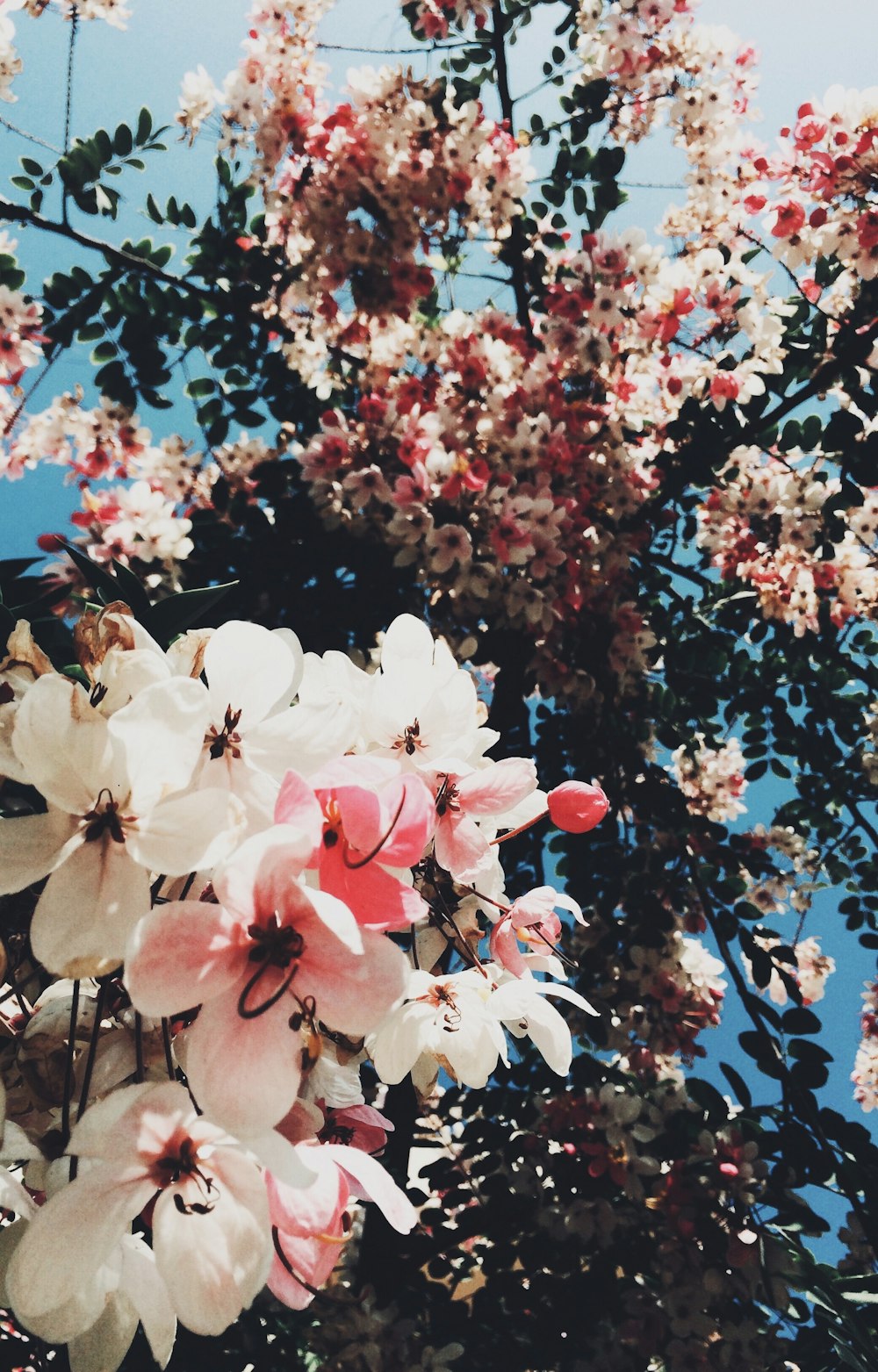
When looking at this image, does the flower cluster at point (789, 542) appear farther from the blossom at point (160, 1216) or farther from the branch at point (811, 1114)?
the blossom at point (160, 1216)

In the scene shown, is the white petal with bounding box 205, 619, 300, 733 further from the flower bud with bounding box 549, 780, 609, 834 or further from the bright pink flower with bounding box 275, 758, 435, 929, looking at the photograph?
the flower bud with bounding box 549, 780, 609, 834

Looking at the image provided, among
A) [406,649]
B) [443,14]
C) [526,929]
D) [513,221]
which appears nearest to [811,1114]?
[526,929]

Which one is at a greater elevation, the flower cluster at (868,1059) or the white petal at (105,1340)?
the flower cluster at (868,1059)

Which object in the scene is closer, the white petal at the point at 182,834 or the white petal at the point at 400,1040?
the white petal at the point at 182,834

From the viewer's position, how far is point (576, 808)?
425 mm

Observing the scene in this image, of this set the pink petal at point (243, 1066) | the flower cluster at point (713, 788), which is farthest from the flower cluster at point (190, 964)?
the flower cluster at point (713, 788)

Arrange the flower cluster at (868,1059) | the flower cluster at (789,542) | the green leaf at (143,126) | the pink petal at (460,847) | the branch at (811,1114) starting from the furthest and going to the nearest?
1. the flower cluster at (868,1059)
2. the flower cluster at (789,542)
3. the green leaf at (143,126)
4. the branch at (811,1114)
5. the pink petal at (460,847)

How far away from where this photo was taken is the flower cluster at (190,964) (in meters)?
0.25

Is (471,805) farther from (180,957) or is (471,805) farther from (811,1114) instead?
(811,1114)

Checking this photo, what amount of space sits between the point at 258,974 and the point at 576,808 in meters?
0.21

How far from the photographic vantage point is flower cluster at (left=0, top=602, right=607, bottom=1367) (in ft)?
0.83

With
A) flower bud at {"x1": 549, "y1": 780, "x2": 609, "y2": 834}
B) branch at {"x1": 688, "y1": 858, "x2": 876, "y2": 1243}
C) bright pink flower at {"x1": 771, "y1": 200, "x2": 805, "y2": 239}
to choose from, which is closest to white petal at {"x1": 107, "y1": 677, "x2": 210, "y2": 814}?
flower bud at {"x1": 549, "y1": 780, "x2": 609, "y2": 834}

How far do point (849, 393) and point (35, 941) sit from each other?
6.10ft

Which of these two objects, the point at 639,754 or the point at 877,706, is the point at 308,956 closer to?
the point at 639,754
